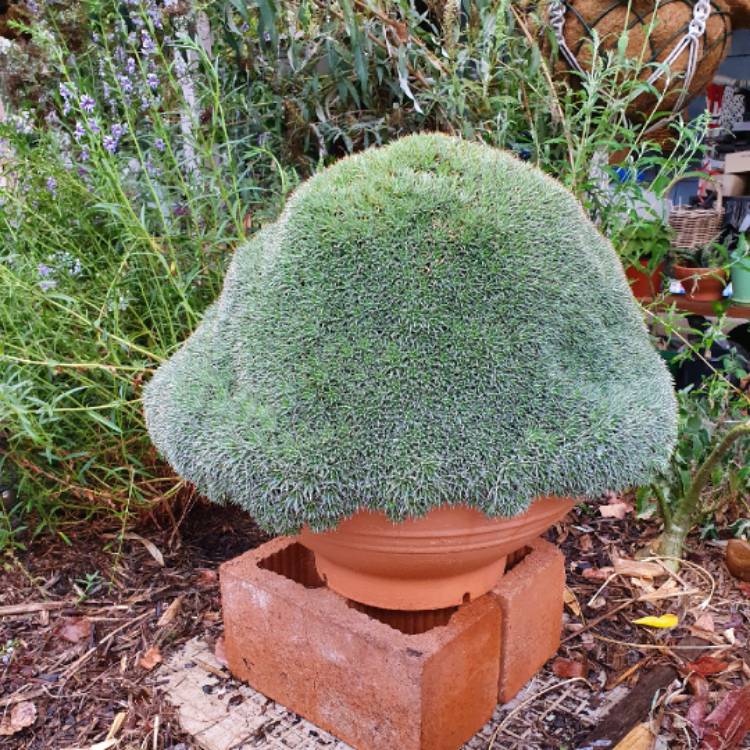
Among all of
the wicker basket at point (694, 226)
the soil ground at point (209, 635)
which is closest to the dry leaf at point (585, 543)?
the soil ground at point (209, 635)

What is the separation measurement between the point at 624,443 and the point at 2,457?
158 cm

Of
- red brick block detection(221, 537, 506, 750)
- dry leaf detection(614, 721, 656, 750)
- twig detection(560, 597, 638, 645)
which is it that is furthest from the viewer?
twig detection(560, 597, 638, 645)

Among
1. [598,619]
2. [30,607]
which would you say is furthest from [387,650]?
[30,607]

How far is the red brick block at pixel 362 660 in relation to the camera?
1190 mm

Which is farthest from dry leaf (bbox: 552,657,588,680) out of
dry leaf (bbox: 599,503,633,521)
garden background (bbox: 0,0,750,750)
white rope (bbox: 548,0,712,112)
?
white rope (bbox: 548,0,712,112)

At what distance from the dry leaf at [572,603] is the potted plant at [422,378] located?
627mm

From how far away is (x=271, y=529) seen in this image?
1088 mm

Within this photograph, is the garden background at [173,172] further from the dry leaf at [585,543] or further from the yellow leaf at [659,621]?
the yellow leaf at [659,621]

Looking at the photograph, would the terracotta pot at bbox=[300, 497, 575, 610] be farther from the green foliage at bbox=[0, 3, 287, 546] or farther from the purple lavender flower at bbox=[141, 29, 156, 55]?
the purple lavender flower at bbox=[141, 29, 156, 55]

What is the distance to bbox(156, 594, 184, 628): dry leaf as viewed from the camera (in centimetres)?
170

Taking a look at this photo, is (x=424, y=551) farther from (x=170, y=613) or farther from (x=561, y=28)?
(x=561, y=28)

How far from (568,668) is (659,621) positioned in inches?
11.5

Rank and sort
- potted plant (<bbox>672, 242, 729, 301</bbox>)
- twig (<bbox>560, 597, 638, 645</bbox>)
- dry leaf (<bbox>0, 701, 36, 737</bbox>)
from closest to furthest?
dry leaf (<bbox>0, 701, 36, 737</bbox>) → twig (<bbox>560, 597, 638, 645</bbox>) → potted plant (<bbox>672, 242, 729, 301</bbox>)

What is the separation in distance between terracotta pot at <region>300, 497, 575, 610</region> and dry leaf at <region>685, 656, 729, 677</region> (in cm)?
55
